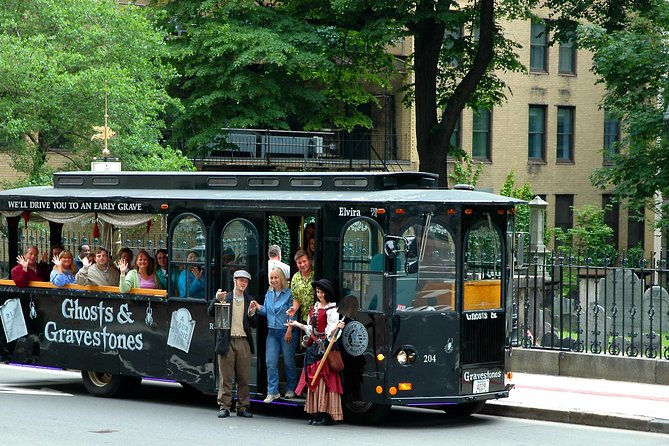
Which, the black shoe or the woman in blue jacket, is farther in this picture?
the woman in blue jacket

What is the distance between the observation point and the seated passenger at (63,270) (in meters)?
16.0

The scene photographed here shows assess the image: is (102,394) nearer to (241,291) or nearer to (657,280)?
(241,291)

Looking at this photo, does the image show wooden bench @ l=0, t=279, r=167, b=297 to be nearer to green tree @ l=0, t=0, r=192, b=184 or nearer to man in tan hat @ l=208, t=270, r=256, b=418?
man in tan hat @ l=208, t=270, r=256, b=418

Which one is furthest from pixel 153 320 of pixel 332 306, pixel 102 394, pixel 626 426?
pixel 626 426

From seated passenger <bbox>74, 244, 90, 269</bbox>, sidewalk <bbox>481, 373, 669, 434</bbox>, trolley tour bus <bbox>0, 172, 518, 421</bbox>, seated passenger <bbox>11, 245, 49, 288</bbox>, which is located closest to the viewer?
trolley tour bus <bbox>0, 172, 518, 421</bbox>

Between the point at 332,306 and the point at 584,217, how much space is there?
3230cm

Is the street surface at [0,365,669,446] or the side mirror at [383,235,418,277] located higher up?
the side mirror at [383,235,418,277]

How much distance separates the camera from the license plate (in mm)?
13672

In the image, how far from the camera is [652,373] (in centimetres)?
1656

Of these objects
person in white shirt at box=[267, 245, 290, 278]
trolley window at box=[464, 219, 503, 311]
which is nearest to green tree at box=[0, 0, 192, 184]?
person in white shirt at box=[267, 245, 290, 278]

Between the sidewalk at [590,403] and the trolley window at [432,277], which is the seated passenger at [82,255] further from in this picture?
the sidewalk at [590,403]

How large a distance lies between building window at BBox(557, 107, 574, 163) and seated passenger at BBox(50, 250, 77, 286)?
34.1 meters

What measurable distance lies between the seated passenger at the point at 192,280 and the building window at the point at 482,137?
102ft

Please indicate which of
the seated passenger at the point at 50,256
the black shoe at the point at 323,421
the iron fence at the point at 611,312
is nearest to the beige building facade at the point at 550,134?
the iron fence at the point at 611,312
